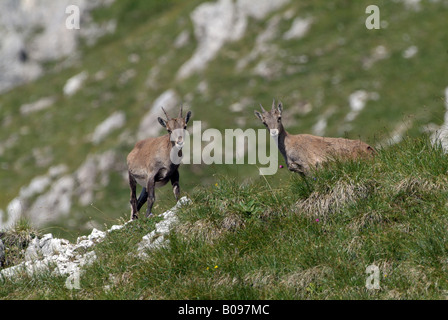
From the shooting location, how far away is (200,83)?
5234cm

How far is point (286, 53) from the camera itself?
5044cm

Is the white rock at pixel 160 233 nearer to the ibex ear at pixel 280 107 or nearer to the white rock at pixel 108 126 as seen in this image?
the ibex ear at pixel 280 107

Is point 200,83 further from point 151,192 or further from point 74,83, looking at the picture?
point 151,192

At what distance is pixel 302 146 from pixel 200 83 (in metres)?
39.1

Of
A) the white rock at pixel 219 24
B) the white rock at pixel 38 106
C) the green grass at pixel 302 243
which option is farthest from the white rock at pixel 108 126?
the green grass at pixel 302 243

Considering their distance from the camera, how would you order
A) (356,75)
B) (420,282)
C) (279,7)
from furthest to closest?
(279,7), (356,75), (420,282)

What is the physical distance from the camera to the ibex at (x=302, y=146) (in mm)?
13219

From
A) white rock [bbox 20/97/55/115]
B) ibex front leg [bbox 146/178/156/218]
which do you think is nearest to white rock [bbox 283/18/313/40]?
white rock [bbox 20/97/55/115]

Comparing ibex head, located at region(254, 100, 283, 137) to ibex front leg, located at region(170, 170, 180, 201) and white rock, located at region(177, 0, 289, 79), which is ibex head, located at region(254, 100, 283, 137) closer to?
ibex front leg, located at region(170, 170, 180, 201)

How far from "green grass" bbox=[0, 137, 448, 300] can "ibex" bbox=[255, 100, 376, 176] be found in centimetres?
218

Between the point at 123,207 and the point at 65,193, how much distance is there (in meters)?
9.16

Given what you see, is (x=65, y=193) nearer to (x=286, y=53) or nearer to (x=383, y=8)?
(x=286, y=53)

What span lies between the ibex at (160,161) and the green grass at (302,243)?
2.74 m
